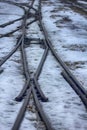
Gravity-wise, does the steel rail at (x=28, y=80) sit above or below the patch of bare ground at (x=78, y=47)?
above

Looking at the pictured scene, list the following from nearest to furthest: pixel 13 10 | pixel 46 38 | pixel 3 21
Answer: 1. pixel 46 38
2. pixel 3 21
3. pixel 13 10

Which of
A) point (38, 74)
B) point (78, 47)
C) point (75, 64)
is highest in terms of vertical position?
point (38, 74)

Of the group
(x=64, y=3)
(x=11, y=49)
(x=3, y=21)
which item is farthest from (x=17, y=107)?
(x=64, y=3)

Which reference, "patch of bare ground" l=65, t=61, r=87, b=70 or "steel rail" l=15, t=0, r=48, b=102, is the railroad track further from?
"patch of bare ground" l=65, t=61, r=87, b=70

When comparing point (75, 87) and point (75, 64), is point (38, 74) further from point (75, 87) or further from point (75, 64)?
point (75, 64)

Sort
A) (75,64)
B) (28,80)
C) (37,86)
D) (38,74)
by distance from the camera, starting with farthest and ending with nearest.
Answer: (75,64)
(38,74)
(28,80)
(37,86)

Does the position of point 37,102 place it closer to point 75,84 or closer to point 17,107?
point 17,107

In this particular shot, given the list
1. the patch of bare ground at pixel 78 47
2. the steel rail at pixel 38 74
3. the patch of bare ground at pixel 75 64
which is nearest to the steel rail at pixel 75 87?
the steel rail at pixel 38 74

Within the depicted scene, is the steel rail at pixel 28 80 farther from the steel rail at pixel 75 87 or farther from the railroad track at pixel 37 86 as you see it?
the steel rail at pixel 75 87

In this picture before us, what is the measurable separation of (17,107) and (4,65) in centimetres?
367

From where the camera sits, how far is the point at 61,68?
12.6 m

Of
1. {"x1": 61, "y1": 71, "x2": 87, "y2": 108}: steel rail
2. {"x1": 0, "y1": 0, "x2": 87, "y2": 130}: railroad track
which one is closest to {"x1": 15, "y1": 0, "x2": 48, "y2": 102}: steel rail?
{"x1": 0, "y1": 0, "x2": 87, "y2": 130}: railroad track

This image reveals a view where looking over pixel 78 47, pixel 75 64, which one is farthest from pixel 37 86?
pixel 78 47

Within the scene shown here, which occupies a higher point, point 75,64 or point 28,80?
point 28,80
